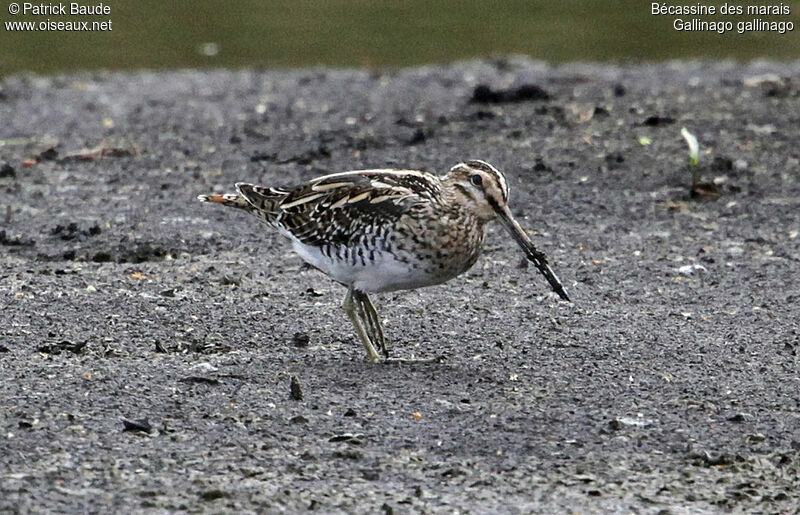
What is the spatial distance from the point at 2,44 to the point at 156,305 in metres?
12.3

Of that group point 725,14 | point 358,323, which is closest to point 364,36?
point 725,14

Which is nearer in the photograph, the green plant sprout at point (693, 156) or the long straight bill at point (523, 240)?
the long straight bill at point (523, 240)

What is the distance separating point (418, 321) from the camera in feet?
24.9

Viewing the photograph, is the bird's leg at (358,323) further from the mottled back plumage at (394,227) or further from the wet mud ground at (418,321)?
the wet mud ground at (418,321)

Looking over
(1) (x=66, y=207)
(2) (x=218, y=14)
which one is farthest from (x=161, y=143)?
(2) (x=218, y=14)

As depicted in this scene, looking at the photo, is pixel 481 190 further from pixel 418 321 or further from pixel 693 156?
pixel 693 156

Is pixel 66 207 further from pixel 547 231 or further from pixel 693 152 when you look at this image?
pixel 693 152

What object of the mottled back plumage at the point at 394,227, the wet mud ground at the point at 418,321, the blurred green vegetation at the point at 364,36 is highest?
the blurred green vegetation at the point at 364,36

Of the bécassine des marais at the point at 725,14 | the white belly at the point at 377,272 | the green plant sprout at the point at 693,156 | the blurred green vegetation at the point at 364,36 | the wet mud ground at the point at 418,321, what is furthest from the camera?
the bécassine des marais at the point at 725,14

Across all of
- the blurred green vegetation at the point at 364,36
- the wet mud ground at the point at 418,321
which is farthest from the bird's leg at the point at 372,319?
the blurred green vegetation at the point at 364,36

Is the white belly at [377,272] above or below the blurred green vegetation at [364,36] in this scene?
below

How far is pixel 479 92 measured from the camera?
1260cm

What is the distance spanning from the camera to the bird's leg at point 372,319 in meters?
6.98

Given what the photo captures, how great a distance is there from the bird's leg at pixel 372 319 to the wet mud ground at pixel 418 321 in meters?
0.14
